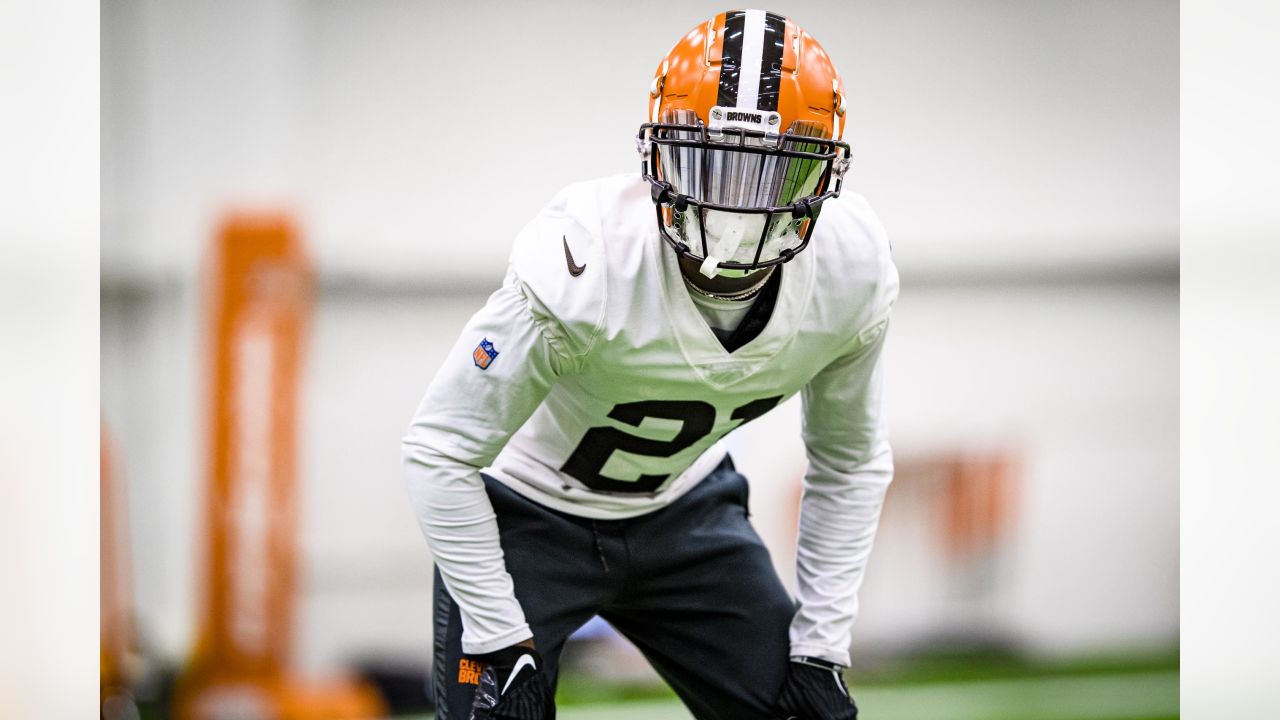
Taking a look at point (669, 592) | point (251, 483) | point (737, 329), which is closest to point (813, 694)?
point (669, 592)

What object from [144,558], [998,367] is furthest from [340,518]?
[998,367]

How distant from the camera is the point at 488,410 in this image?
150 cm

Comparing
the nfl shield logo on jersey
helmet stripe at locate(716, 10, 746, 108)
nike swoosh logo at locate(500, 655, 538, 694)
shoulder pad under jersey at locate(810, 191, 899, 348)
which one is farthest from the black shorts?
helmet stripe at locate(716, 10, 746, 108)

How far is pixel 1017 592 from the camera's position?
14.9 ft

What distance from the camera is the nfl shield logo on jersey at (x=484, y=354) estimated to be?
1472 millimetres

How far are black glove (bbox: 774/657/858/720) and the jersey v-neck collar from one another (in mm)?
530

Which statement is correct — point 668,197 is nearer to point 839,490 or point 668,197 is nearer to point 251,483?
point 839,490

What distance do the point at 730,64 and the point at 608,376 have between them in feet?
1.50

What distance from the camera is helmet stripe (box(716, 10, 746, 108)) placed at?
1446 millimetres

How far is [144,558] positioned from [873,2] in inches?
143

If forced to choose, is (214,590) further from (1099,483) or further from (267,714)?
(1099,483)

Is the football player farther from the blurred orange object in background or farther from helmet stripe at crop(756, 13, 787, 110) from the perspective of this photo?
the blurred orange object in background

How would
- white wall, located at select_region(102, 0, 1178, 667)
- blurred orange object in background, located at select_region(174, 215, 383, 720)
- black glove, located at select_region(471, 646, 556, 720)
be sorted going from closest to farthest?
black glove, located at select_region(471, 646, 556, 720)
blurred orange object in background, located at select_region(174, 215, 383, 720)
white wall, located at select_region(102, 0, 1178, 667)

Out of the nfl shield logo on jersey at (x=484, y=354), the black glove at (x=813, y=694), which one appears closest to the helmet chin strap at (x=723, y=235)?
the nfl shield logo on jersey at (x=484, y=354)
